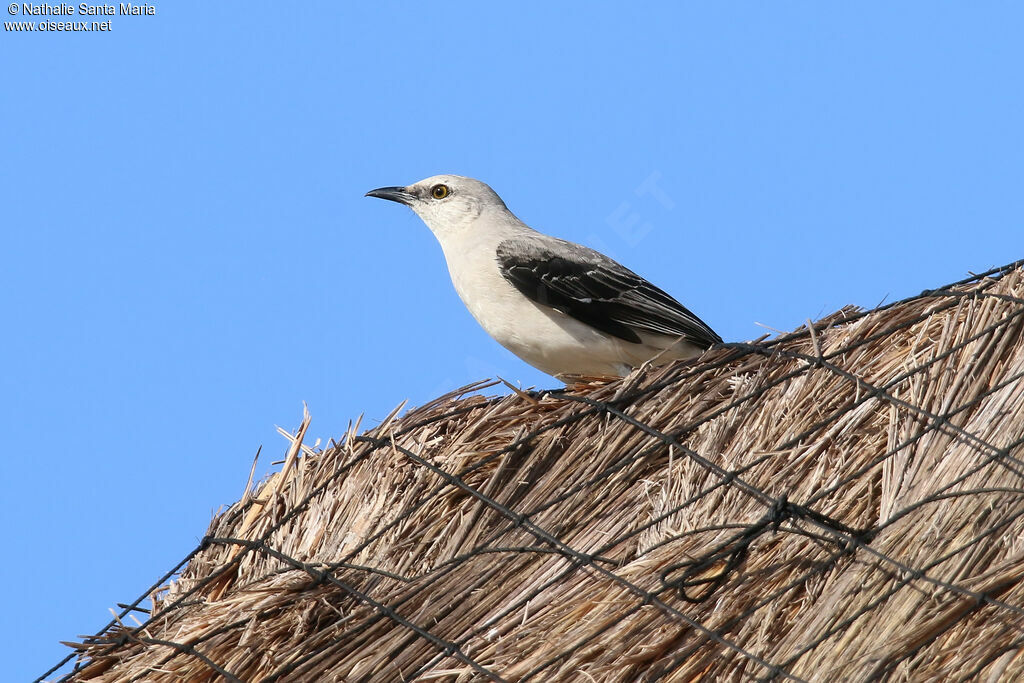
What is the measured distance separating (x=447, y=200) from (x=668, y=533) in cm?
518

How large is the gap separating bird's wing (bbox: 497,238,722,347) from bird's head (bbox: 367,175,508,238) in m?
1.01

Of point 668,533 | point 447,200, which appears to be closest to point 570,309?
point 447,200

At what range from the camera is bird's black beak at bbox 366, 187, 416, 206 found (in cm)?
1045

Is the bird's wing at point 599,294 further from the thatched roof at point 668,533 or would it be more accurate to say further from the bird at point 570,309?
the thatched roof at point 668,533

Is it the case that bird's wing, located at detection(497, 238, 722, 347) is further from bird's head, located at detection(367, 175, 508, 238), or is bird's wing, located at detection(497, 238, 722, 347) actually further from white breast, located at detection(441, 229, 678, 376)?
bird's head, located at detection(367, 175, 508, 238)

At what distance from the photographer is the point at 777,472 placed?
575cm

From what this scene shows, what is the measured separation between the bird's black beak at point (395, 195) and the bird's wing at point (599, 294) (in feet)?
4.83

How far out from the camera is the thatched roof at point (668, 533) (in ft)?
16.5

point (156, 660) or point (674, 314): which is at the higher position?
point (674, 314)

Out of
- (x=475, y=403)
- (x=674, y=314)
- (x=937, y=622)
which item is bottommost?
(x=937, y=622)

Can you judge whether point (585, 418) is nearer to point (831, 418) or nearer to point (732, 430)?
point (732, 430)

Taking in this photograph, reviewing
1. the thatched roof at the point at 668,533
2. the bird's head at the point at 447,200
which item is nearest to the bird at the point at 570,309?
the bird's head at the point at 447,200

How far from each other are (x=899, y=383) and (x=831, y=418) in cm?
43

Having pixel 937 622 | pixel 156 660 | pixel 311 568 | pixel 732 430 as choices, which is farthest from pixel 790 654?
pixel 156 660
